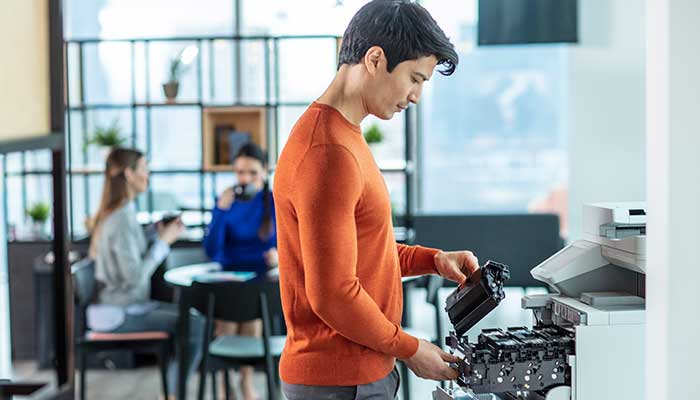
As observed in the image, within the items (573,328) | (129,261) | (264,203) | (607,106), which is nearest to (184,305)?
(129,261)

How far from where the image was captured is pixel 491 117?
737 cm

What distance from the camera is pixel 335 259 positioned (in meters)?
1.95

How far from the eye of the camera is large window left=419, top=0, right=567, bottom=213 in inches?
289

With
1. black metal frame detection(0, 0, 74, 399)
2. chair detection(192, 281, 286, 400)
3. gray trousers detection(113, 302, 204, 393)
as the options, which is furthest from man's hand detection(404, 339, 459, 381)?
gray trousers detection(113, 302, 204, 393)

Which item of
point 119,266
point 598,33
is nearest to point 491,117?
point 598,33

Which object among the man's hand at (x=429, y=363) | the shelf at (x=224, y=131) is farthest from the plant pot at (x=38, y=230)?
the man's hand at (x=429, y=363)

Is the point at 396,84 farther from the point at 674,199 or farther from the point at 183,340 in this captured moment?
the point at 183,340

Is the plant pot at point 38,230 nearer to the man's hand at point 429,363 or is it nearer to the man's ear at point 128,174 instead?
the man's ear at point 128,174

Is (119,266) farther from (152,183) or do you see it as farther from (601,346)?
(601,346)

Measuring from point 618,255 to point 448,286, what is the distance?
3524 millimetres

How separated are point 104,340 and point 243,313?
884mm

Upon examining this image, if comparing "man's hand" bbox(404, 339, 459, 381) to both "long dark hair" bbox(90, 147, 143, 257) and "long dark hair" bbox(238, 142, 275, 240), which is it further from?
"long dark hair" bbox(90, 147, 143, 257)

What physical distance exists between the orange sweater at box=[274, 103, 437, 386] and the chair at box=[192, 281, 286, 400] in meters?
2.17

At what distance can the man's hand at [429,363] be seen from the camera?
2.09 metres
